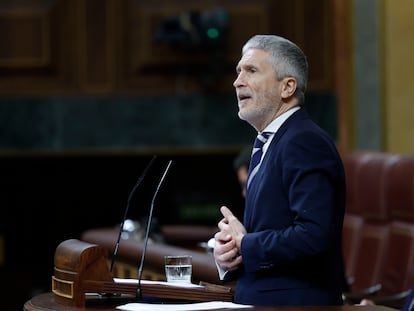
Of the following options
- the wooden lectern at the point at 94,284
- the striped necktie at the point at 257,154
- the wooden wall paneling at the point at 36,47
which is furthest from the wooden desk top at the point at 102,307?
the wooden wall paneling at the point at 36,47

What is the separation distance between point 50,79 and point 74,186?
1.16m

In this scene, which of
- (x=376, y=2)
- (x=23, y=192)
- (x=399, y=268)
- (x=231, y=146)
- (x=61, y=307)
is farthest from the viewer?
(x=23, y=192)

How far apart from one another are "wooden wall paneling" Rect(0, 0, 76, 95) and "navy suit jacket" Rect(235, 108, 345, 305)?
4757 millimetres

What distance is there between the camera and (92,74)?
737 centimetres

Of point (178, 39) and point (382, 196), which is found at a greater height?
point (178, 39)

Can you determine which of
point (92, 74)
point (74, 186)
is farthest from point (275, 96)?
point (74, 186)

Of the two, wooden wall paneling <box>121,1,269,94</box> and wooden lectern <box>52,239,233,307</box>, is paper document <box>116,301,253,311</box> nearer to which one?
wooden lectern <box>52,239,233,307</box>

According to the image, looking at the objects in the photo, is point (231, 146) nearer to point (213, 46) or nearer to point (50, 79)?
point (213, 46)

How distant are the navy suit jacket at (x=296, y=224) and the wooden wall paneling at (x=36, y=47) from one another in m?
4.76

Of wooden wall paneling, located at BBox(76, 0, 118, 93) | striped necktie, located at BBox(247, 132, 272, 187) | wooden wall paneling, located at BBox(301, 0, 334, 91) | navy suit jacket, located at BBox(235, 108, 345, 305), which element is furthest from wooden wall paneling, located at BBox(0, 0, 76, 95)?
navy suit jacket, located at BBox(235, 108, 345, 305)

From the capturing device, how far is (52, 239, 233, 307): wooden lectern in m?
2.71

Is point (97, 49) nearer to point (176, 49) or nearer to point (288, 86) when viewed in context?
point (176, 49)

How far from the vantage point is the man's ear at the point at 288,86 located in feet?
9.37

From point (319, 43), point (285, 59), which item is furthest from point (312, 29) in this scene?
point (285, 59)
